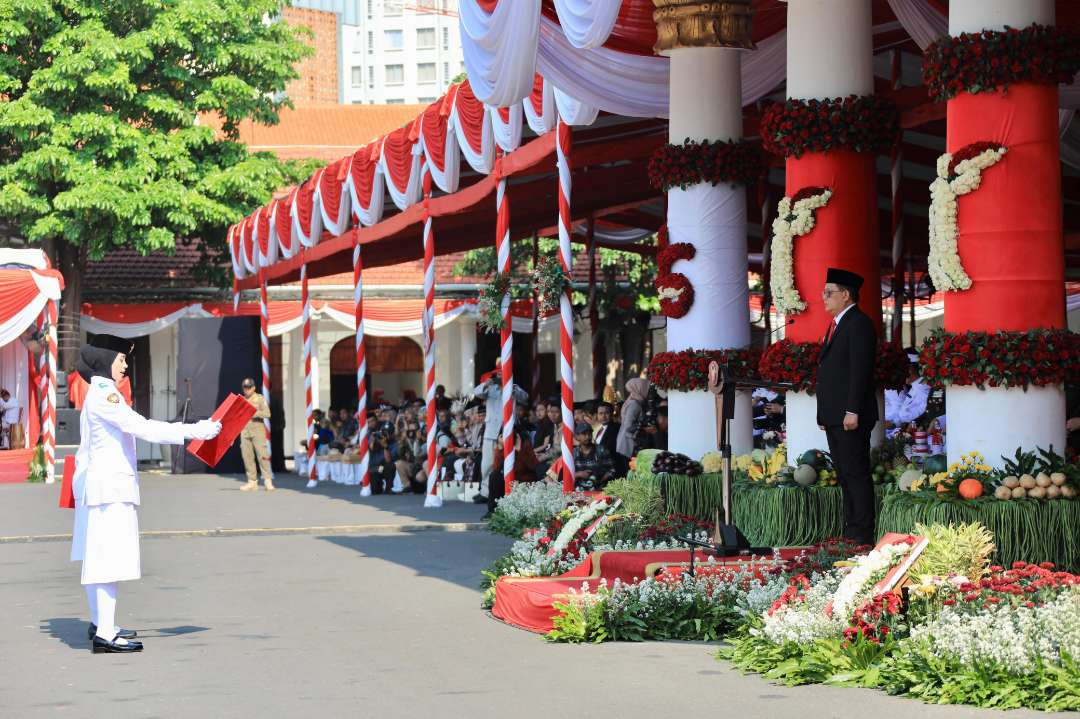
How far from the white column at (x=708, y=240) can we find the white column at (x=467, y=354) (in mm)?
26965

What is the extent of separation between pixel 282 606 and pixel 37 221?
25.0 metres

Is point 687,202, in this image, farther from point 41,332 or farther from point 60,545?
point 41,332

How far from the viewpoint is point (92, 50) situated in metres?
34.6

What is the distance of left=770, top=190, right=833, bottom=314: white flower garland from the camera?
39.7 ft

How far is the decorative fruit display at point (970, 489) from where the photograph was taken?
9.20 meters

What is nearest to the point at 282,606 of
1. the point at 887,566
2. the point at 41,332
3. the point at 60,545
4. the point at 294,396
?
the point at 887,566

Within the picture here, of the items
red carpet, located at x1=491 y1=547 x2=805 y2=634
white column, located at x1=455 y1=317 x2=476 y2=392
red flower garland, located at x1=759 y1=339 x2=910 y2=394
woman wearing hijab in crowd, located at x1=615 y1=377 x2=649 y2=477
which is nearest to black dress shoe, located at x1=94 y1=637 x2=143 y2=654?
red carpet, located at x1=491 y1=547 x2=805 y2=634

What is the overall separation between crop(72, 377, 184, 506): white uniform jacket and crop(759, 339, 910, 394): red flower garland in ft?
14.4

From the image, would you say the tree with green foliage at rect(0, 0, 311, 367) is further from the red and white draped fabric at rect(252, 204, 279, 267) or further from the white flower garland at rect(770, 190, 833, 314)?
the white flower garland at rect(770, 190, 833, 314)

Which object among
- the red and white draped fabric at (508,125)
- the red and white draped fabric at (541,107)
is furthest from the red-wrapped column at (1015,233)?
the red and white draped fabric at (508,125)

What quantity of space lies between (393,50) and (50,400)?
78.3 meters

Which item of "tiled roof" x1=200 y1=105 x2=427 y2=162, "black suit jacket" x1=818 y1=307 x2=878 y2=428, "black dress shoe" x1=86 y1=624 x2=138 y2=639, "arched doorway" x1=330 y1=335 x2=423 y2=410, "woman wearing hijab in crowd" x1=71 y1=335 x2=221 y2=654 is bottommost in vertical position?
"black dress shoe" x1=86 y1=624 x2=138 y2=639

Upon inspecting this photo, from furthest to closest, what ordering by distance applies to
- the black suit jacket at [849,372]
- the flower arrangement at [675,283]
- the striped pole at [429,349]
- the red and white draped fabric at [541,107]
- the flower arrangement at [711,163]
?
the striped pole at [429,349] → the red and white draped fabric at [541,107] → the flower arrangement at [675,283] → the flower arrangement at [711,163] → the black suit jacket at [849,372]

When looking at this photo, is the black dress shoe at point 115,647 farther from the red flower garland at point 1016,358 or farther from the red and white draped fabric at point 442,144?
the red and white draped fabric at point 442,144
